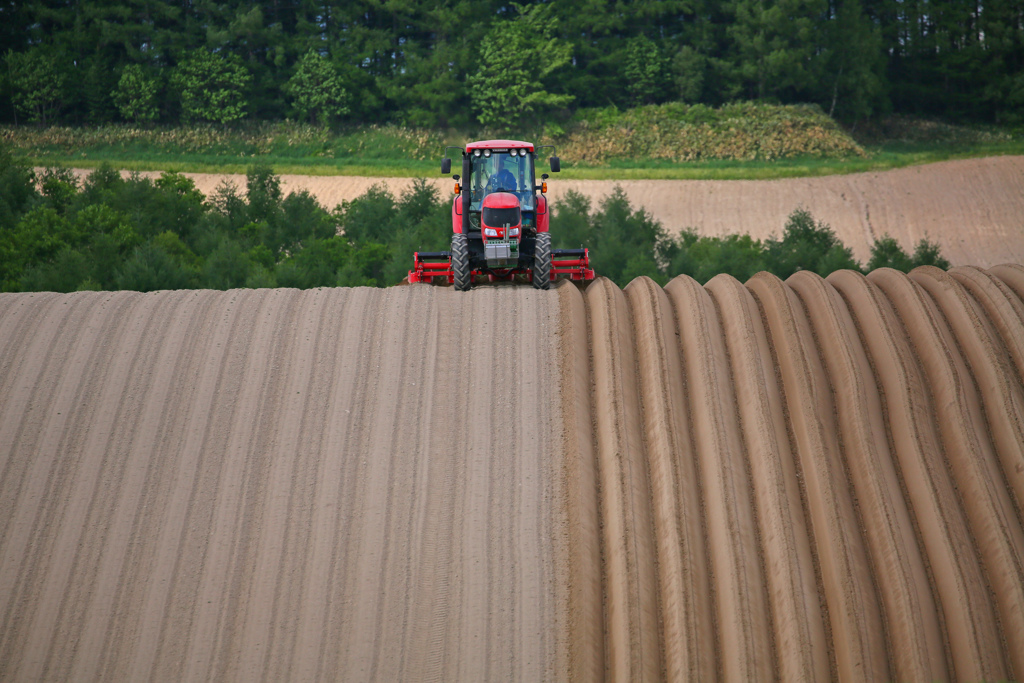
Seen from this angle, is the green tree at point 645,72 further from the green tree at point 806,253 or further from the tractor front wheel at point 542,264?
the tractor front wheel at point 542,264

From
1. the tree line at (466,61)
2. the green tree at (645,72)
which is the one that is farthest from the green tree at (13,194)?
the green tree at (645,72)

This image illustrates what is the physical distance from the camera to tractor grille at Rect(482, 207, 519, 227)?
1438 centimetres

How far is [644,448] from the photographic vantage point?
10.9 metres

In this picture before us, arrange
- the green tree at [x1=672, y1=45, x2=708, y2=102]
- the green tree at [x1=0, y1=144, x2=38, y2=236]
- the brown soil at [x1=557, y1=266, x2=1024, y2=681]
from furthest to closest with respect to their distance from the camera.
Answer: the green tree at [x1=672, y1=45, x2=708, y2=102]
the green tree at [x1=0, y1=144, x2=38, y2=236]
the brown soil at [x1=557, y1=266, x2=1024, y2=681]

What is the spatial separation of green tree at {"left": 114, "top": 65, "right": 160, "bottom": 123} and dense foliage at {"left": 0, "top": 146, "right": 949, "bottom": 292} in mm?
19353

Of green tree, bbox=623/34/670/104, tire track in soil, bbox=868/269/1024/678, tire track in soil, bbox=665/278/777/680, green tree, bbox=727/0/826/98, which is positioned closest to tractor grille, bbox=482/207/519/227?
tire track in soil, bbox=665/278/777/680

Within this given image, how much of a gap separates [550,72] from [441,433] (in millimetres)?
45086

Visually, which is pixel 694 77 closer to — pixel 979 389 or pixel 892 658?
pixel 979 389

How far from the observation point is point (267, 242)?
93.7ft

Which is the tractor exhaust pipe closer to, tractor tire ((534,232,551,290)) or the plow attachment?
the plow attachment

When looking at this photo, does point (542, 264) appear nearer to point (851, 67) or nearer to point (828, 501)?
point (828, 501)

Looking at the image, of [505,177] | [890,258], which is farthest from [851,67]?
[505,177]

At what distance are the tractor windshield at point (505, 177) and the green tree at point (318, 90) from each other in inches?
1518

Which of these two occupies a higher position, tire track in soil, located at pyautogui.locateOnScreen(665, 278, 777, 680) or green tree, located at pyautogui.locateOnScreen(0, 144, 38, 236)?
green tree, located at pyautogui.locateOnScreen(0, 144, 38, 236)
